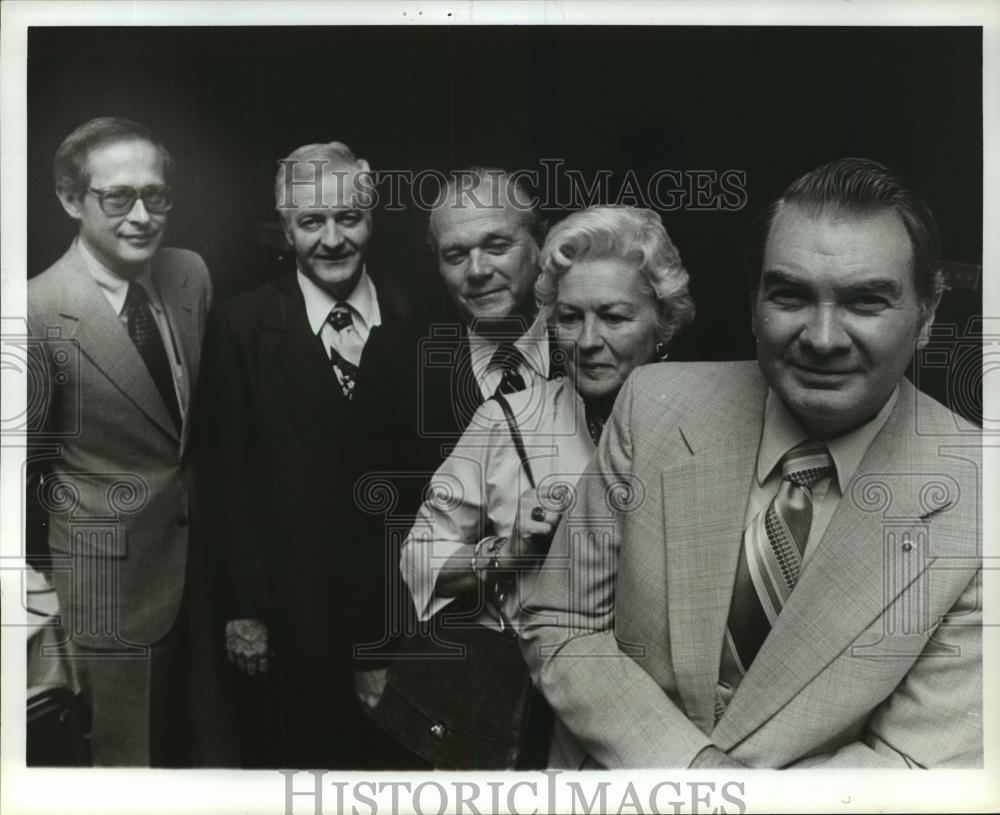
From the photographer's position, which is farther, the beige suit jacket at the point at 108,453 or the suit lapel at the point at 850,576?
the beige suit jacket at the point at 108,453

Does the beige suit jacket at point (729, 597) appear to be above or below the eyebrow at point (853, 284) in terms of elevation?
below

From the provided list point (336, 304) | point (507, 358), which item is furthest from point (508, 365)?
point (336, 304)

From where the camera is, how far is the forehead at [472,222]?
3104mm

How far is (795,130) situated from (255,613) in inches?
80.5

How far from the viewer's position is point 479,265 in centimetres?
311

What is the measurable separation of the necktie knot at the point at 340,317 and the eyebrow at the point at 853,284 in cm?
116

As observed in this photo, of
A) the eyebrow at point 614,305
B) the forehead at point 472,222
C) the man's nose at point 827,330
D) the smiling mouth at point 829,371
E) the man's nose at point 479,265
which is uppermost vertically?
the forehead at point 472,222

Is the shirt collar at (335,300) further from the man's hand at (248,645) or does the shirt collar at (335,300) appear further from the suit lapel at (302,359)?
the man's hand at (248,645)

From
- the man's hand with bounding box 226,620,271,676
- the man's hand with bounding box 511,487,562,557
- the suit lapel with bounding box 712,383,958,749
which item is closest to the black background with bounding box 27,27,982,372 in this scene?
the suit lapel with bounding box 712,383,958,749

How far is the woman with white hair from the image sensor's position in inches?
122

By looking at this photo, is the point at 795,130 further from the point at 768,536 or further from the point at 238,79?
the point at 238,79

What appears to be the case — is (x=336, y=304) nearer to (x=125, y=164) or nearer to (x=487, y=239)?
(x=487, y=239)

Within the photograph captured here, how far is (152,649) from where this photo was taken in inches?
125

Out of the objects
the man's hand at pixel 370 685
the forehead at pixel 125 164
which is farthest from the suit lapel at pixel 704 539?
the forehead at pixel 125 164
